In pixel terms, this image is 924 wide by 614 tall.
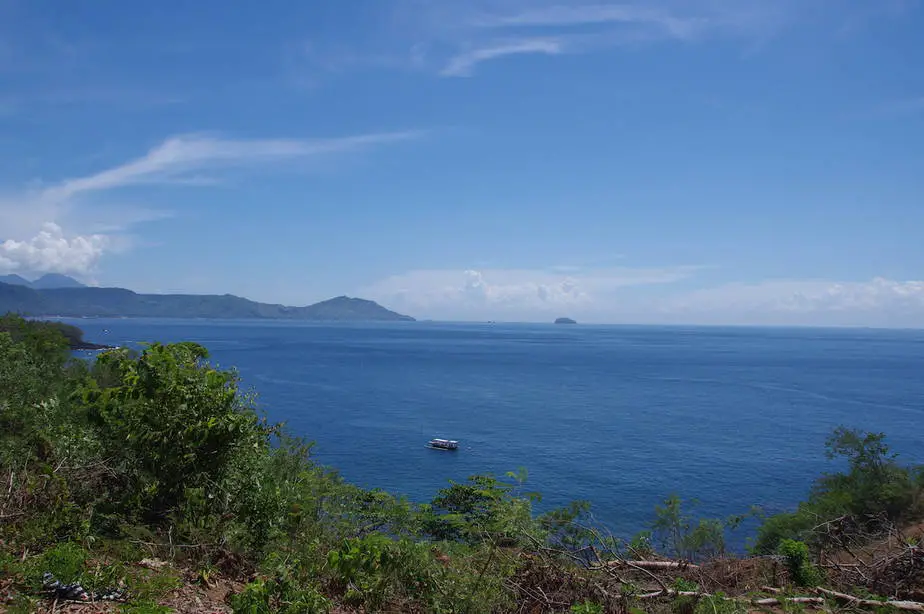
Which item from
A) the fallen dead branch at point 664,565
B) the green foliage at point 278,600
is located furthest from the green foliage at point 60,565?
the fallen dead branch at point 664,565

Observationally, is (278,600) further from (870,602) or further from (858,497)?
(858,497)

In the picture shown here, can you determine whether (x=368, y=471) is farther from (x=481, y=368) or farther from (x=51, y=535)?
(x=481, y=368)

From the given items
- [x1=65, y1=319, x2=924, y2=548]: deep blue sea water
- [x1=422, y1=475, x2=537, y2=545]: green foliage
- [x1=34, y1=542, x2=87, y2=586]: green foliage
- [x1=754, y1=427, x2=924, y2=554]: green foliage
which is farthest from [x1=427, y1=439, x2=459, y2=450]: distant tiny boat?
[x1=34, y1=542, x2=87, y2=586]: green foliage

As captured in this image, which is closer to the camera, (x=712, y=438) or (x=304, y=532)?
(x=304, y=532)

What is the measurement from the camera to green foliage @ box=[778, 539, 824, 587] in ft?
32.3

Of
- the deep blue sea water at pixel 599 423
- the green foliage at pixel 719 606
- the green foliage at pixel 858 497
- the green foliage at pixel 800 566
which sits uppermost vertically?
the green foliage at pixel 719 606

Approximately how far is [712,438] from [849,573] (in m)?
46.5

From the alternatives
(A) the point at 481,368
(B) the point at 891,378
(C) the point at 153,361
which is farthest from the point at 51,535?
(B) the point at 891,378

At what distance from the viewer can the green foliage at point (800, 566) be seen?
32.3 feet

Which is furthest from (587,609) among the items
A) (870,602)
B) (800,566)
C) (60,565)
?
(60,565)

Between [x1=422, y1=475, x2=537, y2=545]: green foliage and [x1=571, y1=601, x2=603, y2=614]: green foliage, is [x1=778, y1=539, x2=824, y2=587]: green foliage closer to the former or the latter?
[x1=571, y1=601, x2=603, y2=614]: green foliage

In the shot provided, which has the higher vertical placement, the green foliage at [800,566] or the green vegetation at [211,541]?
the green vegetation at [211,541]

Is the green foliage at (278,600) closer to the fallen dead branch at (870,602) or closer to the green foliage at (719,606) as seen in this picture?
the green foliage at (719,606)

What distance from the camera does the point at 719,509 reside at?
34719 millimetres
